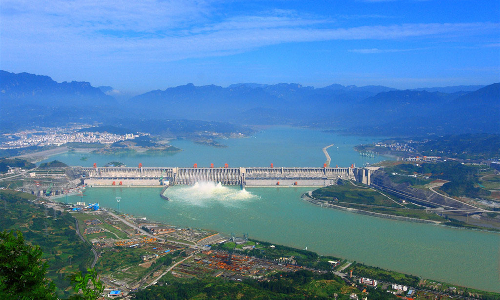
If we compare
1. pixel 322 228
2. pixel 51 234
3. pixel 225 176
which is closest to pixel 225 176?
pixel 225 176

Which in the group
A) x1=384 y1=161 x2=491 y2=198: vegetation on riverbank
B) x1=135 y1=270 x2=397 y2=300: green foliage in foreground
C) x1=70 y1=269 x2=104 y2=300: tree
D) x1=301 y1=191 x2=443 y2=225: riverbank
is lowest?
x1=135 y1=270 x2=397 y2=300: green foliage in foreground

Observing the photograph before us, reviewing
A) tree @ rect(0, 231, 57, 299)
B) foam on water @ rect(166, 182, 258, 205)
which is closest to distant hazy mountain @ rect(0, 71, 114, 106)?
foam on water @ rect(166, 182, 258, 205)

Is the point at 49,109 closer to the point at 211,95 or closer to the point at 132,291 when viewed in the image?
the point at 211,95

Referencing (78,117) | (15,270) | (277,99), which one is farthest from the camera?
(277,99)

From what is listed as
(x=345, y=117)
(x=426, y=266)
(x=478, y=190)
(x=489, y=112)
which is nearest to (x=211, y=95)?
(x=345, y=117)

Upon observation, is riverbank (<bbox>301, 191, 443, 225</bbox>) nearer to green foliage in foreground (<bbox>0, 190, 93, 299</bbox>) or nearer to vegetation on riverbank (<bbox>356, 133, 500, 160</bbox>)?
green foliage in foreground (<bbox>0, 190, 93, 299</bbox>)

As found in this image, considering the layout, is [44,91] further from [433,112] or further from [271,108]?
[433,112]

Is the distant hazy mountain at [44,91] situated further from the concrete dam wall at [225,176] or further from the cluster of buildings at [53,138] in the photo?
the concrete dam wall at [225,176]
